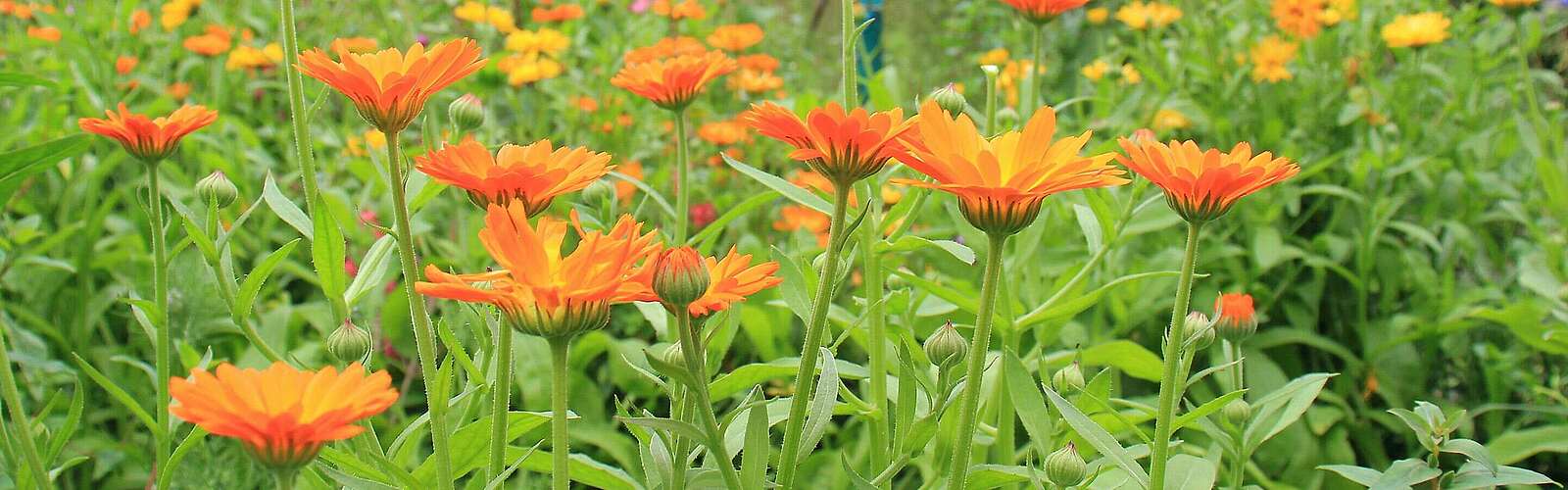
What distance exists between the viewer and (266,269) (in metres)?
0.83

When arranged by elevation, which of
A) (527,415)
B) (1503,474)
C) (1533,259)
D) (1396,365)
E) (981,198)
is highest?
(981,198)

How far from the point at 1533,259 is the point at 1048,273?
2.27ft

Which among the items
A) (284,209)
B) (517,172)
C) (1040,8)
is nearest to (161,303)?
(284,209)

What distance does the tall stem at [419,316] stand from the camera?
2.33 ft

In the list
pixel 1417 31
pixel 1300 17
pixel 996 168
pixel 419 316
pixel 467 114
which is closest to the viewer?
pixel 996 168

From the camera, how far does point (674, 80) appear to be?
1022mm

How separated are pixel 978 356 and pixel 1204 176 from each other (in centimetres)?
16

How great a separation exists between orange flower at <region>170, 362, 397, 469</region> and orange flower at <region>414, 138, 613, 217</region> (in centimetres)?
16

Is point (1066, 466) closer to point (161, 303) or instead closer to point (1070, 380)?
point (1070, 380)

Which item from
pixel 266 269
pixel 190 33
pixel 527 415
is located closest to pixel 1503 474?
pixel 527 415

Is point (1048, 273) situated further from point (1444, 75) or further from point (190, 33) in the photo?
point (190, 33)

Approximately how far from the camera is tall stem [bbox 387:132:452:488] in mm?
709

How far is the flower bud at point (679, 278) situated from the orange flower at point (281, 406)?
14cm

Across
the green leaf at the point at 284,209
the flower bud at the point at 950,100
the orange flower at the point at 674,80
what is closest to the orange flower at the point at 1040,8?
the flower bud at the point at 950,100
